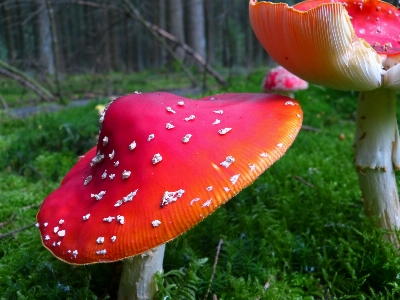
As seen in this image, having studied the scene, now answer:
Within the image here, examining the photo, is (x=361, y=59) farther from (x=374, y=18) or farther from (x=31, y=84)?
(x=31, y=84)

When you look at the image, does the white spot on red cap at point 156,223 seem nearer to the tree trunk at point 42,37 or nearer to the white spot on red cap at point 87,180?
the white spot on red cap at point 87,180

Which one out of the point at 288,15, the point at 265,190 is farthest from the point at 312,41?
the point at 265,190

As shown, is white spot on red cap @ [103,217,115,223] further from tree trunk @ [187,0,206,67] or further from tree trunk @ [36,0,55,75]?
tree trunk @ [187,0,206,67]

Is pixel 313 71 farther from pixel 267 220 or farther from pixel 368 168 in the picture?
pixel 267 220

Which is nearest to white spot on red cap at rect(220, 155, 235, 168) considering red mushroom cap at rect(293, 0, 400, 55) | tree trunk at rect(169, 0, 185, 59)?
red mushroom cap at rect(293, 0, 400, 55)

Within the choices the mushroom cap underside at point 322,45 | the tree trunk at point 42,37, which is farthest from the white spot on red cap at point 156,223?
the tree trunk at point 42,37

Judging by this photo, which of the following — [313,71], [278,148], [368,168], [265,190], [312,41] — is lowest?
[265,190]
